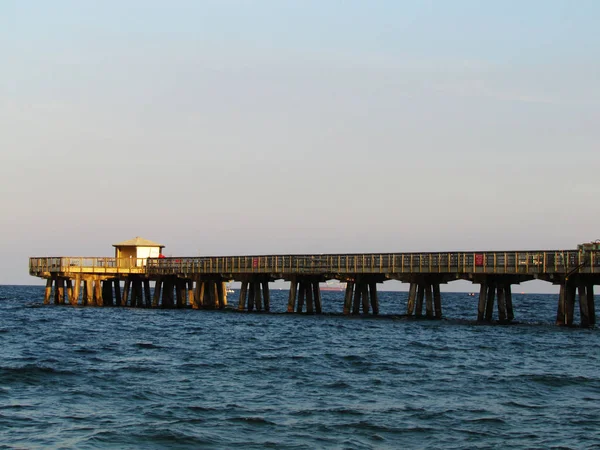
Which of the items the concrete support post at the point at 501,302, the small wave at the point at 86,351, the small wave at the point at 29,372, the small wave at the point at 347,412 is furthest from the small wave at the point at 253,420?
the concrete support post at the point at 501,302

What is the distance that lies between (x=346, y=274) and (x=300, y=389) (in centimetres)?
3375

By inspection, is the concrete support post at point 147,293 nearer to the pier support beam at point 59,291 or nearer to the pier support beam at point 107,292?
the pier support beam at point 107,292

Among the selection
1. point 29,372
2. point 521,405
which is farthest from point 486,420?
point 29,372

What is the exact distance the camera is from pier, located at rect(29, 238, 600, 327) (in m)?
47.5

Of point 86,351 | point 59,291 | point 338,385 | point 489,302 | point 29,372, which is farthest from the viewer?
point 59,291

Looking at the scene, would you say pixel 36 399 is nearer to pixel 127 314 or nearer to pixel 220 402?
pixel 220 402

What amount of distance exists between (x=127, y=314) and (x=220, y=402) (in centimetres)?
4245

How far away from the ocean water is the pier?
3905 mm

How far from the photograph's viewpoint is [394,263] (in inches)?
2194

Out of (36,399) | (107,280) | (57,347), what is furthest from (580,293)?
(107,280)

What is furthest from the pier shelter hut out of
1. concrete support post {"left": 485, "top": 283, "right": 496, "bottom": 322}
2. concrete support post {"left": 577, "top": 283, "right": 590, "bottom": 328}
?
concrete support post {"left": 577, "top": 283, "right": 590, "bottom": 328}

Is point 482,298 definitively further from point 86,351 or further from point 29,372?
point 29,372

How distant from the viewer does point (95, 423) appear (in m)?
20.8

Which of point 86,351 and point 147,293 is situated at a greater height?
point 147,293
